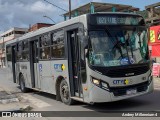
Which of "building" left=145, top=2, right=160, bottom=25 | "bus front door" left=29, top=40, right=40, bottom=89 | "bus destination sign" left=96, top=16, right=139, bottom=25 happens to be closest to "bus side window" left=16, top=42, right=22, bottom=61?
"bus front door" left=29, top=40, right=40, bottom=89

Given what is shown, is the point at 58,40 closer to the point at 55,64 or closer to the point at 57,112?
the point at 55,64

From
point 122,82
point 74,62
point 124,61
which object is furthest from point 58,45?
point 122,82

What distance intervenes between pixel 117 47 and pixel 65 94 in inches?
114

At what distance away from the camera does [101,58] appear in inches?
361

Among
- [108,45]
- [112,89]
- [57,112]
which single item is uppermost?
[108,45]

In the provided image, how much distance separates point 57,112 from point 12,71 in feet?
31.1

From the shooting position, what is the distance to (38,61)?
44.8 feet

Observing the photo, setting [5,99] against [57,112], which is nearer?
[57,112]

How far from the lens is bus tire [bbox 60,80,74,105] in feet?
35.9

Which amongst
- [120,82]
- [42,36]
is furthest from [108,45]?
[42,36]

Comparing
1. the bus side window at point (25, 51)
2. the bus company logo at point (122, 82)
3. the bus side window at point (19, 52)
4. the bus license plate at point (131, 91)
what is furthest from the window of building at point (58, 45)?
the bus side window at point (19, 52)

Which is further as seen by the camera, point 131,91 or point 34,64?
point 34,64

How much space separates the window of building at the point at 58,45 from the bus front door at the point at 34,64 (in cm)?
224

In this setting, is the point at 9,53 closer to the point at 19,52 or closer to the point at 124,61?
the point at 19,52
